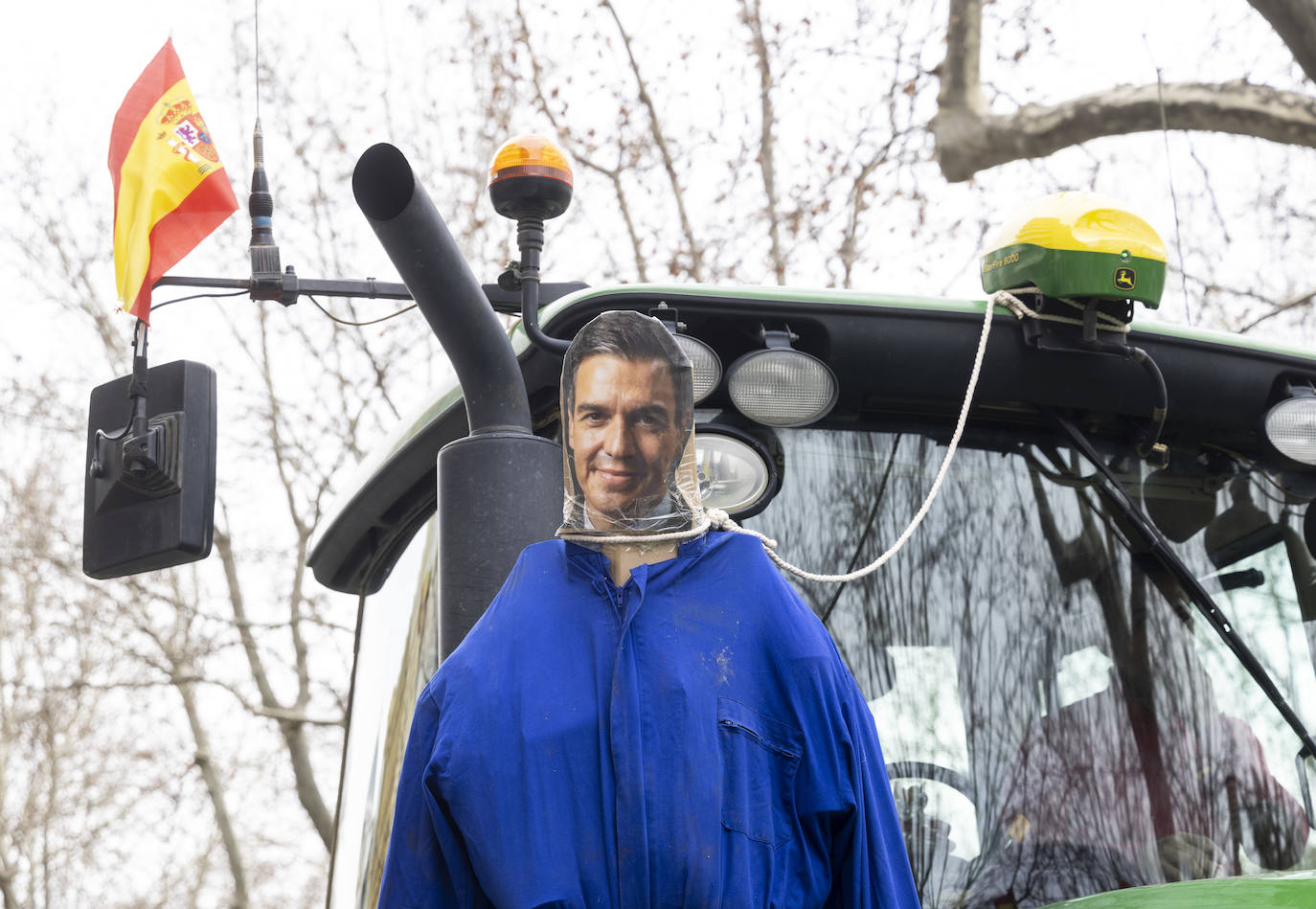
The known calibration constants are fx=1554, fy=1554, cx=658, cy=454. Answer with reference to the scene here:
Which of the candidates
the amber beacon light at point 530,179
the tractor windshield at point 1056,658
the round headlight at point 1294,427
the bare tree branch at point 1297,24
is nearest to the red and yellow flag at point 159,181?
the amber beacon light at point 530,179

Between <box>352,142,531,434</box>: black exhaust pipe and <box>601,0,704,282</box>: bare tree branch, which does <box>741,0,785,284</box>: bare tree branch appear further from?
<box>352,142,531,434</box>: black exhaust pipe

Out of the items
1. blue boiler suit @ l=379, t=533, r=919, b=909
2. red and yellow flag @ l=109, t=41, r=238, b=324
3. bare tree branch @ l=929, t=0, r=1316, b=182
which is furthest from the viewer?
bare tree branch @ l=929, t=0, r=1316, b=182

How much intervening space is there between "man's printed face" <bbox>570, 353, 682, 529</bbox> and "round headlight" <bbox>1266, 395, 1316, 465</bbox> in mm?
1461

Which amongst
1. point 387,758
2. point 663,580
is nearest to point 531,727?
point 663,580

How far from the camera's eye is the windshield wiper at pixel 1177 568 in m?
2.72

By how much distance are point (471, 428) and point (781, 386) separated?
21.9 inches

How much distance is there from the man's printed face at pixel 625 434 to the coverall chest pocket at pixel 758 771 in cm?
31

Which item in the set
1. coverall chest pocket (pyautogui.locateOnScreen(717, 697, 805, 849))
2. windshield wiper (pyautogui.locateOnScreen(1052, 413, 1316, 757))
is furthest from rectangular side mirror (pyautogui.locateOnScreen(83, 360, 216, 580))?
windshield wiper (pyautogui.locateOnScreen(1052, 413, 1316, 757))

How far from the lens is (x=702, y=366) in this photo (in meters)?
2.77

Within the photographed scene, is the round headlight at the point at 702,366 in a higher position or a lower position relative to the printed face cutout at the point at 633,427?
higher

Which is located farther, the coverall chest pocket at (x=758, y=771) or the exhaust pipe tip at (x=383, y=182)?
the exhaust pipe tip at (x=383, y=182)

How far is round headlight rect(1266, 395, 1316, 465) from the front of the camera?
2.96 meters

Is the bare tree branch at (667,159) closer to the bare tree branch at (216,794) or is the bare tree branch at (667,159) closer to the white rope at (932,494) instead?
the bare tree branch at (216,794)

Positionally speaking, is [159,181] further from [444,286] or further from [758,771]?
[758,771]
